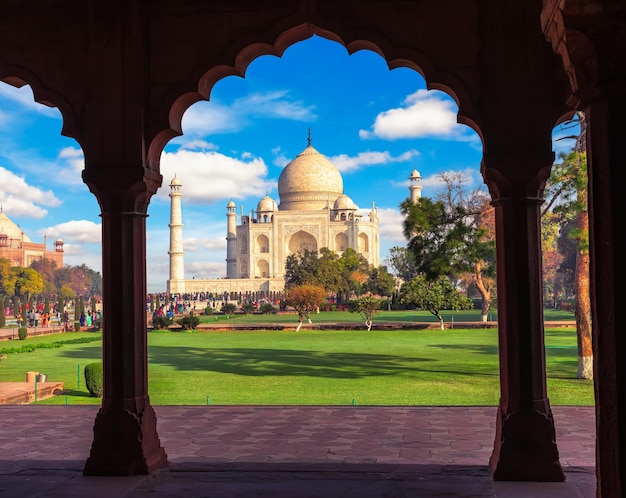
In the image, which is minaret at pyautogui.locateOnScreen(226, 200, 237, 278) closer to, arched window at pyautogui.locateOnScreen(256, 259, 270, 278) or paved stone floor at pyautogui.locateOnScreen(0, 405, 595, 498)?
arched window at pyautogui.locateOnScreen(256, 259, 270, 278)

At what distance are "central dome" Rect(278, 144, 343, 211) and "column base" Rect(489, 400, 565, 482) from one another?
2049 inches

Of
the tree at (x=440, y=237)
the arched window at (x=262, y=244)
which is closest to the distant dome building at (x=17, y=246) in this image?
the arched window at (x=262, y=244)

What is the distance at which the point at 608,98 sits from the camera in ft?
6.43

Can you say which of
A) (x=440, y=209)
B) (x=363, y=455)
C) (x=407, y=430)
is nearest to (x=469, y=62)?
(x=363, y=455)

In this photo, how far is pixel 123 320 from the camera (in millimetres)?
4156

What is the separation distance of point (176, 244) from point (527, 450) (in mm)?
52489

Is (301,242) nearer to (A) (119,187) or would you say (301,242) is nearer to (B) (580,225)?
(B) (580,225)

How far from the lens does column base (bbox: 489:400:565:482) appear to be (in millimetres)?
3785

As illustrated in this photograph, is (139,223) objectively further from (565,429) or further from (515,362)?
(565,429)

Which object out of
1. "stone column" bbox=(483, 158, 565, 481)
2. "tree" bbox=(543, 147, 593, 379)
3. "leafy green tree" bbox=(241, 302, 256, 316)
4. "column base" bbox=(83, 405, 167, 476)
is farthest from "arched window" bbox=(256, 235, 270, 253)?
"stone column" bbox=(483, 158, 565, 481)

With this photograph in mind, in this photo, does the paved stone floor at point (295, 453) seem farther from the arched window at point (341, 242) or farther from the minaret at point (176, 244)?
the arched window at point (341, 242)

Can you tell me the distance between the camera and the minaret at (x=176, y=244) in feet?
176

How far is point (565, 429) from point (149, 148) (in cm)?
377

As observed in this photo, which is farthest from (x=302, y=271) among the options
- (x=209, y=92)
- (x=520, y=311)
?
(x=520, y=311)
